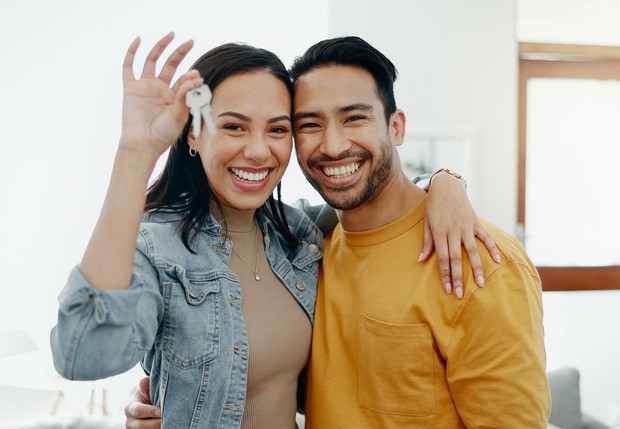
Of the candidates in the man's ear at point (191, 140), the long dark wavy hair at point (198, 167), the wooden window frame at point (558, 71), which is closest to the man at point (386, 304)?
the long dark wavy hair at point (198, 167)

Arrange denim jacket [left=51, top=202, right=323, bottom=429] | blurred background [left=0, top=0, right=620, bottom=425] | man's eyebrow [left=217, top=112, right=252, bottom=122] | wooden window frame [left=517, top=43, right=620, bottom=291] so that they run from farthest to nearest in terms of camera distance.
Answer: wooden window frame [left=517, top=43, right=620, bottom=291]
blurred background [left=0, top=0, right=620, bottom=425]
man's eyebrow [left=217, top=112, right=252, bottom=122]
denim jacket [left=51, top=202, right=323, bottom=429]

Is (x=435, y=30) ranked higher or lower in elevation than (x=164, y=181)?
higher

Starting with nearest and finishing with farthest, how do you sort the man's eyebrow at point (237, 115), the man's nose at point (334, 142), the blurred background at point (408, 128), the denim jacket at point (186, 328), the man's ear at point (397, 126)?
the denim jacket at point (186, 328) < the man's eyebrow at point (237, 115) < the man's nose at point (334, 142) < the man's ear at point (397, 126) < the blurred background at point (408, 128)

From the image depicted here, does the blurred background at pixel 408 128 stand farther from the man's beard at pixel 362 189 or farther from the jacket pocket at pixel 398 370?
the jacket pocket at pixel 398 370

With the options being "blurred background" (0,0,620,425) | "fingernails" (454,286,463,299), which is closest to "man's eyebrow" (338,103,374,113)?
"fingernails" (454,286,463,299)

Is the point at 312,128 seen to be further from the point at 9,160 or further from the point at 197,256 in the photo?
the point at 9,160

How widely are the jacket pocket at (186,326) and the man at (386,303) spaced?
0.27 m

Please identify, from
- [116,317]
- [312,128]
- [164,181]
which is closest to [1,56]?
[164,181]

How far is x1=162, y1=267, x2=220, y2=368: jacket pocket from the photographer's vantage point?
1.03 meters

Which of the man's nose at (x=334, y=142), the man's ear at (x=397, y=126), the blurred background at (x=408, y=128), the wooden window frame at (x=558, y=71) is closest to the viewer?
the man's nose at (x=334, y=142)

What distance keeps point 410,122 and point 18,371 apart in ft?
7.25

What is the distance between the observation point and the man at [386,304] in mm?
1064

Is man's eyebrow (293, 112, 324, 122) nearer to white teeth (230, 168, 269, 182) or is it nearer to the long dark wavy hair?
the long dark wavy hair

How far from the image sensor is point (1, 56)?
8.52 ft
